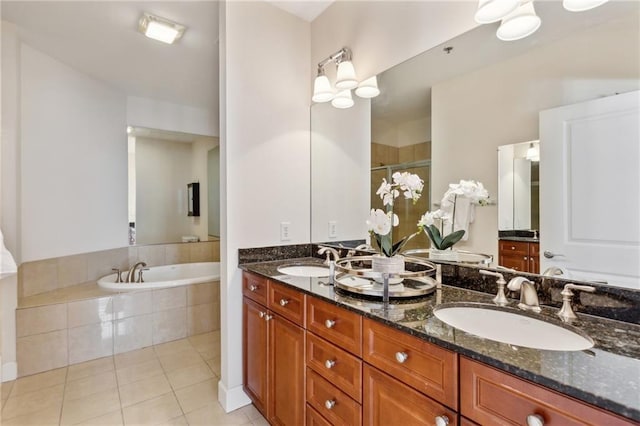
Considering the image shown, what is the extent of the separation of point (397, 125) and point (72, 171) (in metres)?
2.98

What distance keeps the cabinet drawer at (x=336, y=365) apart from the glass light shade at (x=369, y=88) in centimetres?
140

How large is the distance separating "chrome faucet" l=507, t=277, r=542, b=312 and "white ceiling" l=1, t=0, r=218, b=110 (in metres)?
2.32

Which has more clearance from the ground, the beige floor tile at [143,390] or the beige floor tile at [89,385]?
the beige floor tile at [89,385]

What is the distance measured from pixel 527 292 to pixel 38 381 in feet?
Answer: 10.0

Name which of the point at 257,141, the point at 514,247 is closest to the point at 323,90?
the point at 257,141

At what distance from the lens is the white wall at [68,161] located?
8.36 feet

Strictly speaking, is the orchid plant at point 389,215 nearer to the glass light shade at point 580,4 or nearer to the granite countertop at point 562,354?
the granite countertop at point 562,354

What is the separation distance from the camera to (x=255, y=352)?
1766 mm

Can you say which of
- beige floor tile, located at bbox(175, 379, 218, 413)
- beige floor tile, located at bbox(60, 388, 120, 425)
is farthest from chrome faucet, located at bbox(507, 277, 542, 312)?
beige floor tile, located at bbox(60, 388, 120, 425)

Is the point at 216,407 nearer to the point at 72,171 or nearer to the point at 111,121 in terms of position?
the point at 72,171

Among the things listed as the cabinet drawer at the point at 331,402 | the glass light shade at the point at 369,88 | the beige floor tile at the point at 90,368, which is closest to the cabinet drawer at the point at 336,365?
the cabinet drawer at the point at 331,402

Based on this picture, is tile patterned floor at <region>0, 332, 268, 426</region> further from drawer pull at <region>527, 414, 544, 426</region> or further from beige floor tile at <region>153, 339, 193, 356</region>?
drawer pull at <region>527, 414, 544, 426</region>

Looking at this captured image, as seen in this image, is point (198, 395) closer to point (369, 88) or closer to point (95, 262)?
point (95, 262)

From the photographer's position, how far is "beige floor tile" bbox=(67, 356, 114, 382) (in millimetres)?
2262
